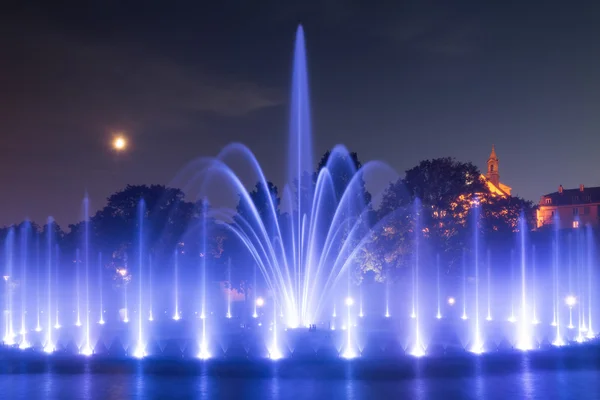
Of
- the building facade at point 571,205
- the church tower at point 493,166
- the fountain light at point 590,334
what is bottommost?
the fountain light at point 590,334

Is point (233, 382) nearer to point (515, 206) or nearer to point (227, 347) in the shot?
point (227, 347)

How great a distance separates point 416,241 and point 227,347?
25682 mm

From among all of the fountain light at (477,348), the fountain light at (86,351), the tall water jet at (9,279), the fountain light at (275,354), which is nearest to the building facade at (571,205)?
the tall water jet at (9,279)

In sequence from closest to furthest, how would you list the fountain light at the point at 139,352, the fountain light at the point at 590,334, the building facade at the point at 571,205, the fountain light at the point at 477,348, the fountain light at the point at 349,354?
the fountain light at the point at 349,354 → the fountain light at the point at 139,352 → the fountain light at the point at 477,348 → the fountain light at the point at 590,334 → the building facade at the point at 571,205

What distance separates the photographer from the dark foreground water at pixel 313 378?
19.0 metres

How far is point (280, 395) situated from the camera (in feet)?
61.9

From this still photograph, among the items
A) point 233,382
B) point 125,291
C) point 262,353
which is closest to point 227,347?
point 262,353

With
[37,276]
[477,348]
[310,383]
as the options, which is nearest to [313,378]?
[310,383]

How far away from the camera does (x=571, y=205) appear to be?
4936 inches

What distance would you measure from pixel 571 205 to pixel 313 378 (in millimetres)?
117943

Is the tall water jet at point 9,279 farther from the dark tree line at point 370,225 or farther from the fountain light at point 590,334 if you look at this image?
the fountain light at point 590,334

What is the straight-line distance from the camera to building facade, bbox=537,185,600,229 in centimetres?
12256

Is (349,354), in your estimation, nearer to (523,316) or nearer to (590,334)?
(590,334)

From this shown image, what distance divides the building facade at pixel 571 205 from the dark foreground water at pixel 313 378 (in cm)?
10613
